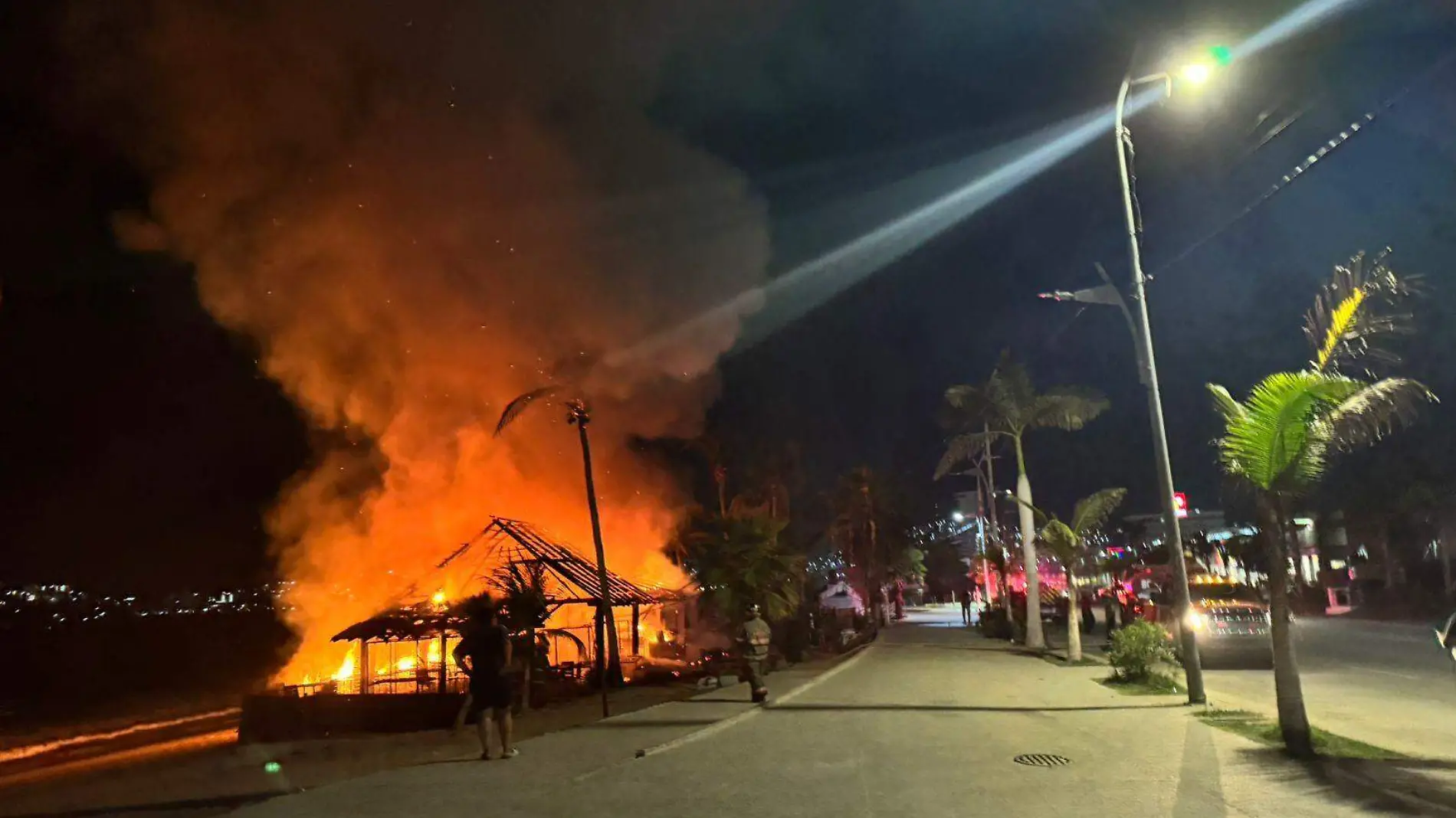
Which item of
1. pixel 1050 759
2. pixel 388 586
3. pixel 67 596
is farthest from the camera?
pixel 67 596

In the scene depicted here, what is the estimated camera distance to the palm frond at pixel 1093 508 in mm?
19312

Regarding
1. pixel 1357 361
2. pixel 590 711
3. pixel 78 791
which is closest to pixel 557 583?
pixel 590 711

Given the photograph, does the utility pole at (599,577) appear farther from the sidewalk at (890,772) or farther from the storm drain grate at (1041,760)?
the storm drain grate at (1041,760)

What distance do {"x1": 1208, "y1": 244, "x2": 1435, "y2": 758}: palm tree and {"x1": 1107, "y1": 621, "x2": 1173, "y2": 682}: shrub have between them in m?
4.52

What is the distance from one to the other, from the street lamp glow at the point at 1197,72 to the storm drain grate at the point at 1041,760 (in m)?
7.23

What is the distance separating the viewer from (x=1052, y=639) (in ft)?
87.2

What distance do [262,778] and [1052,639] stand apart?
72.7 ft

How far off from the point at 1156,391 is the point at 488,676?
30.1 feet

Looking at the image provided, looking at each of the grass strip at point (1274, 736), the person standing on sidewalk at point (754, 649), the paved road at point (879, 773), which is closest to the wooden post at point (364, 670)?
the person standing on sidewalk at point (754, 649)

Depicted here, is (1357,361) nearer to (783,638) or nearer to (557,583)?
(557,583)

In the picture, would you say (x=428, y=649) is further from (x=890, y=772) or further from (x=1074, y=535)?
(x=890, y=772)

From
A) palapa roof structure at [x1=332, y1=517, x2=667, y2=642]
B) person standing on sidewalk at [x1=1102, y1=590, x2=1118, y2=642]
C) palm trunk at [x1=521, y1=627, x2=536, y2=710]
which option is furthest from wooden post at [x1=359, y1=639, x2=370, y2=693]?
person standing on sidewalk at [x1=1102, y1=590, x2=1118, y2=642]

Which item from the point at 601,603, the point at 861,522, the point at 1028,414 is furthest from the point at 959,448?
the point at 861,522

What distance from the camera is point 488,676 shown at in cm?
862
